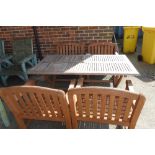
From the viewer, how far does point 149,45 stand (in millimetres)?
4887

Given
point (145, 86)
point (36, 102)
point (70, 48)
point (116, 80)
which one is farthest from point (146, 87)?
point (36, 102)

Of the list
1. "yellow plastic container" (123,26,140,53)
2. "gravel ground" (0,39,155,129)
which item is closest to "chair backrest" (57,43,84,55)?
"gravel ground" (0,39,155,129)

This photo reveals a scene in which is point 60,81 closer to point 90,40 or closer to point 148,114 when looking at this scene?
point 90,40

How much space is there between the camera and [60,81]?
4180 mm

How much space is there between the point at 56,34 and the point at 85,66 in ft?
5.22

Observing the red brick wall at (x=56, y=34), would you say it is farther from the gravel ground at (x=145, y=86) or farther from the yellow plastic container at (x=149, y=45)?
the yellow plastic container at (x=149, y=45)

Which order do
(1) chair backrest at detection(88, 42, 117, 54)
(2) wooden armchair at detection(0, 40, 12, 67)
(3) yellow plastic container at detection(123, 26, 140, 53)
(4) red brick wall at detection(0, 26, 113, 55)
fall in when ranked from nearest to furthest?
1. (1) chair backrest at detection(88, 42, 117, 54)
2. (4) red brick wall at detection(0, 26, 113, 55)
3. (2) wooden armchair at detection(0, 40, 12, 67)
4. (3) yellow plastic container at detection(123, 26, 140, 53)

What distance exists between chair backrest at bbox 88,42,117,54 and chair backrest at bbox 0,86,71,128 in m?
2.00

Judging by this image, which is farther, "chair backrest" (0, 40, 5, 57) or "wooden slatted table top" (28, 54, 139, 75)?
"chair backrest" (0, 40, 5, 57)

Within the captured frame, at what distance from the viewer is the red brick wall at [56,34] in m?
4.06

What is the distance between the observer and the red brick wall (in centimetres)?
406

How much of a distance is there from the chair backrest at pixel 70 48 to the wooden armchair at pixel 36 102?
75.1 inches

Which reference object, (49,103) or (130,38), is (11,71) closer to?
(49,103)

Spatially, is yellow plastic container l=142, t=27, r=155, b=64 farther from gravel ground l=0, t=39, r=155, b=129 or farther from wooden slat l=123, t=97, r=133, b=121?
wooden slat l=123, t=97, r=133, b=121
